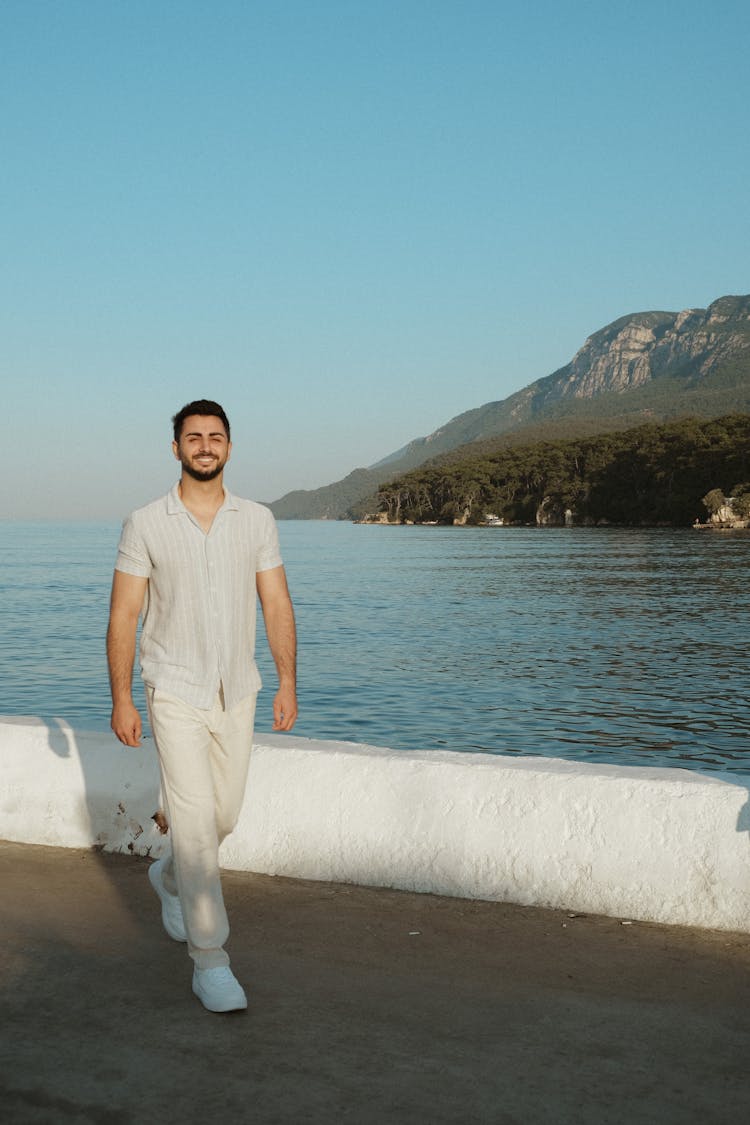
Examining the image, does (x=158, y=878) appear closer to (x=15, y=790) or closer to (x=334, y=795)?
(x=334, y=795)

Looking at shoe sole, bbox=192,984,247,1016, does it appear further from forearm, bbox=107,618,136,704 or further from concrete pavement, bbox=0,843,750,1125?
forearm, bbox=107,618,136,704

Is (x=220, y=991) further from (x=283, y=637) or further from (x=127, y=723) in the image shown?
(x=283, y=637)

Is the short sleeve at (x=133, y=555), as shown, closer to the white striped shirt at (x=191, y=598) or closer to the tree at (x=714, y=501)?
the white striped shirt at (x=191, y=598)

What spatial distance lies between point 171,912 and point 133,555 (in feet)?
4.39

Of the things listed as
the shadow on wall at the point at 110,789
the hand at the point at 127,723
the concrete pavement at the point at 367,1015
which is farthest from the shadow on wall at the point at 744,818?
the shadow on wall at the point at 110,789

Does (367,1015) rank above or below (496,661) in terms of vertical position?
above

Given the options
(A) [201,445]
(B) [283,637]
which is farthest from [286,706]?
(A) [201,445]

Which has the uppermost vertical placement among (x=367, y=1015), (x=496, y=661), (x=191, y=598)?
(x=191, y=598)

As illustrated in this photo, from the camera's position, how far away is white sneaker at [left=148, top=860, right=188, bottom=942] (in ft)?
13.5

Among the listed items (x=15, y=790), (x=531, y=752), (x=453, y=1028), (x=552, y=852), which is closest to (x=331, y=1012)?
(x=453, y=1028)

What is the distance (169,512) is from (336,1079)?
189cm

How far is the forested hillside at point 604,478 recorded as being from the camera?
426ft

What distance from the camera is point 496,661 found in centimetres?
2653

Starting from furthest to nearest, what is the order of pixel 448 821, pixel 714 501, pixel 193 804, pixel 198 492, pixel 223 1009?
pixel 714 501 → pixel 448 821 → pixel 198 492 → pixel 193 804 → pixel 223 1009
